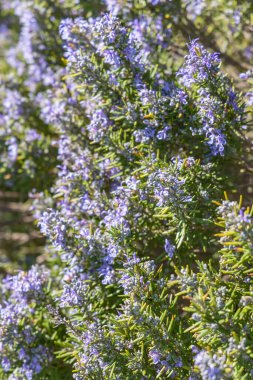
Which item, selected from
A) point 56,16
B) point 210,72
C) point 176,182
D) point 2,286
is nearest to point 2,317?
point 2,286

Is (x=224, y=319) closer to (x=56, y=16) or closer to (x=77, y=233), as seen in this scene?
(x=77, y=233)

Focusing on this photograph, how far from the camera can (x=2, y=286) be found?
11.2 ft

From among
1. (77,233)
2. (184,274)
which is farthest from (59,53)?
(184,274)

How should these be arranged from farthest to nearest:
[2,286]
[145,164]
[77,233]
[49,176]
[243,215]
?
1. [49,176]
2. [2,286]
3. [77,233]
4. [145,164]
5. [243,215]

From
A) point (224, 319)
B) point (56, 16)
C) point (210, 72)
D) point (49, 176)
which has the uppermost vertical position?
point (56, 16)

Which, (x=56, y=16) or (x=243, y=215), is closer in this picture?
(x=243, y=215)

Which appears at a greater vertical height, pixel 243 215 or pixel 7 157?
pixel 7 157

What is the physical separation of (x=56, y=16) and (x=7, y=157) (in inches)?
51.2

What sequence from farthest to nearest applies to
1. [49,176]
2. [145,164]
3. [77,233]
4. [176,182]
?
1. [49,176]
2. [77,233]
3. [145,164]
4. [176,182]

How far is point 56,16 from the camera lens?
429 cm

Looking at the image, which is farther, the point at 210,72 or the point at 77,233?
the point at 77,233

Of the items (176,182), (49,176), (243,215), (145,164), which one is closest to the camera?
(243,215)

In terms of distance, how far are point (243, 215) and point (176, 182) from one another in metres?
0.46

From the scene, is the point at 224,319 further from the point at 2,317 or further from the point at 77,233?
the point at 2,317
